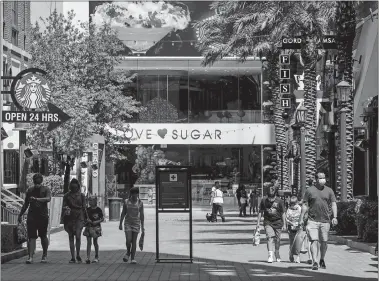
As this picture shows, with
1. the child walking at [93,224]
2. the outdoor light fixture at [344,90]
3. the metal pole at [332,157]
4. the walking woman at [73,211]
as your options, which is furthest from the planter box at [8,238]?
the metal pole at [332,157]

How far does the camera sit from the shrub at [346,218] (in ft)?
86.5

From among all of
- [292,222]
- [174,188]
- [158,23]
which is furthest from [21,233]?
[158,23]

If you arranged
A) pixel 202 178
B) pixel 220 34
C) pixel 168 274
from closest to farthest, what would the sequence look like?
pixel 168 274, pixel 220 34, pixel 202 178

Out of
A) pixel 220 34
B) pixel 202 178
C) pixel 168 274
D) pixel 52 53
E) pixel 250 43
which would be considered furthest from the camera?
pixel 202 178

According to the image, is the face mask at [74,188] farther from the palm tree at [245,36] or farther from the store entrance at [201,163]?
the store entrance at [201,163]

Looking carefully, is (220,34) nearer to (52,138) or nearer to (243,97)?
(52,138)

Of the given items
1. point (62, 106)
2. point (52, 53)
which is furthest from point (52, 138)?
point (52, 53)

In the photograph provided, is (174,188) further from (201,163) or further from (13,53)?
(201,163)

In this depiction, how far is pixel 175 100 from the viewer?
2640 inches

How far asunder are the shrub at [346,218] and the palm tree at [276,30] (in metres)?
7.72

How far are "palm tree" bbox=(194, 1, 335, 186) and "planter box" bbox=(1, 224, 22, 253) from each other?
15234 mm

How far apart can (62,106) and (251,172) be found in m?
26.5

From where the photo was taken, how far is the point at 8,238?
1972 centimetres

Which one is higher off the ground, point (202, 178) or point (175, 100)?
point (175, 100)
